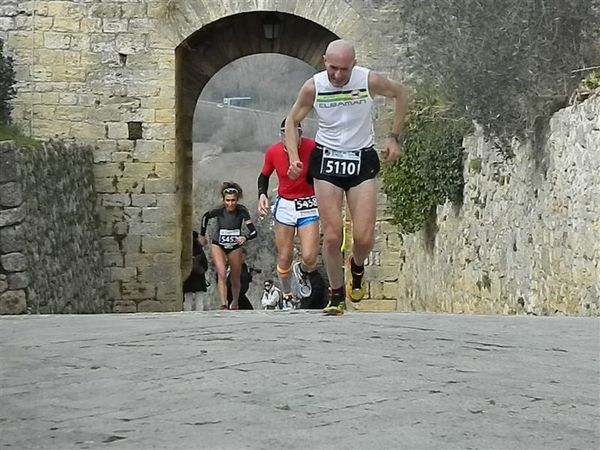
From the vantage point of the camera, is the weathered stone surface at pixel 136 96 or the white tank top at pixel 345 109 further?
the weathered stone surface at pixel 136 96

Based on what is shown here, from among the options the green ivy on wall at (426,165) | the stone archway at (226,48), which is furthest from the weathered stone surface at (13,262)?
the stone archway at (226,48)

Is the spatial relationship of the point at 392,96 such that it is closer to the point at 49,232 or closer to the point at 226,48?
the point at 49,232

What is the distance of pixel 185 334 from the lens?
633 centimetres

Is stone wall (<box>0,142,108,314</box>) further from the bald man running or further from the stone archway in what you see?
the bald man running

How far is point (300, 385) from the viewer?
184 inches

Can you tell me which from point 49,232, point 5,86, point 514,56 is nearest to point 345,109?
point 514,56

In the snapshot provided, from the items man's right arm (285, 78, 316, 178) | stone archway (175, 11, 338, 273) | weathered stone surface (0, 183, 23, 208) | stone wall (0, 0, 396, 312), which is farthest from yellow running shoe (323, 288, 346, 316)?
stone archway (175, 11, 338, 273)

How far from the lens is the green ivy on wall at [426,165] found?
44.1 feet

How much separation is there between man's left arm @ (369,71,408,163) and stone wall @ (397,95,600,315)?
140cm

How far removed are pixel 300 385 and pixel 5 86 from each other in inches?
435

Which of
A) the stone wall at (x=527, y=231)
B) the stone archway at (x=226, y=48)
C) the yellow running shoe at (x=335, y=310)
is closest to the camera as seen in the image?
the yellow running shoe at (x=335, y=310)

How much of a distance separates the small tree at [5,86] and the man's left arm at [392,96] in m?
7.87

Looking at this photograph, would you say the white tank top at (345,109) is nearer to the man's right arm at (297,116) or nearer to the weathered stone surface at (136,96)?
the man's right arm at (297,116)

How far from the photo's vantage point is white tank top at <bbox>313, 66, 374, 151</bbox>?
7379 millimetres
